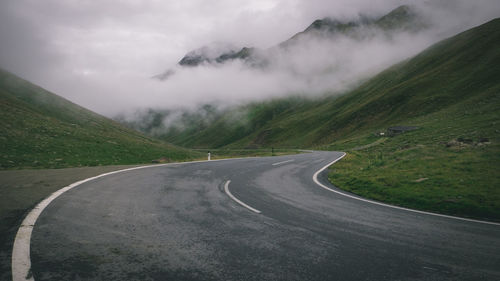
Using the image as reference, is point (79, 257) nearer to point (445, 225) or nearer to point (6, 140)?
point (445, 225)

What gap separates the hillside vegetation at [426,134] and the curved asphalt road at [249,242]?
10.8ft

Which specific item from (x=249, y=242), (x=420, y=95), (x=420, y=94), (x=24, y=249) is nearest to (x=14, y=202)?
(x=24, y=249)

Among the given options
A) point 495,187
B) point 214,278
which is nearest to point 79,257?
point 214,278

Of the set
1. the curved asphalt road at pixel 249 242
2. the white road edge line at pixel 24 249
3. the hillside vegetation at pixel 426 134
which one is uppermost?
the hillside vegetation at pixel 426 134

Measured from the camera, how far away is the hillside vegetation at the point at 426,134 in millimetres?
9680

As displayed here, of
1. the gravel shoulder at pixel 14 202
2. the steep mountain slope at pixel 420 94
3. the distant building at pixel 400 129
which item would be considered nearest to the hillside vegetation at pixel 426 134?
the steep mountain slope at pixel 420 94

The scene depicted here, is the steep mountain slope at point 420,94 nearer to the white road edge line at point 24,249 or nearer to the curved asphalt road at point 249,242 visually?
the curved asphalt road at point 249,242

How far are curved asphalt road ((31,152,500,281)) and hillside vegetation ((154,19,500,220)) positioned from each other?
3.29 meters

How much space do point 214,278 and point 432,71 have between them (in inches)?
5104

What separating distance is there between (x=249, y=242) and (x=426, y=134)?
42.8 meters

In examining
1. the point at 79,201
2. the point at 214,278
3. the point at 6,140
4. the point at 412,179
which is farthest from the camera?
the point at 6,140

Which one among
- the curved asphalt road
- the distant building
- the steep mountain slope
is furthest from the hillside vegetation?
the curved asphalt road

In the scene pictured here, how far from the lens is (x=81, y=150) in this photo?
27.5m

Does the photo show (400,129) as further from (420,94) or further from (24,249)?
(24,249)
